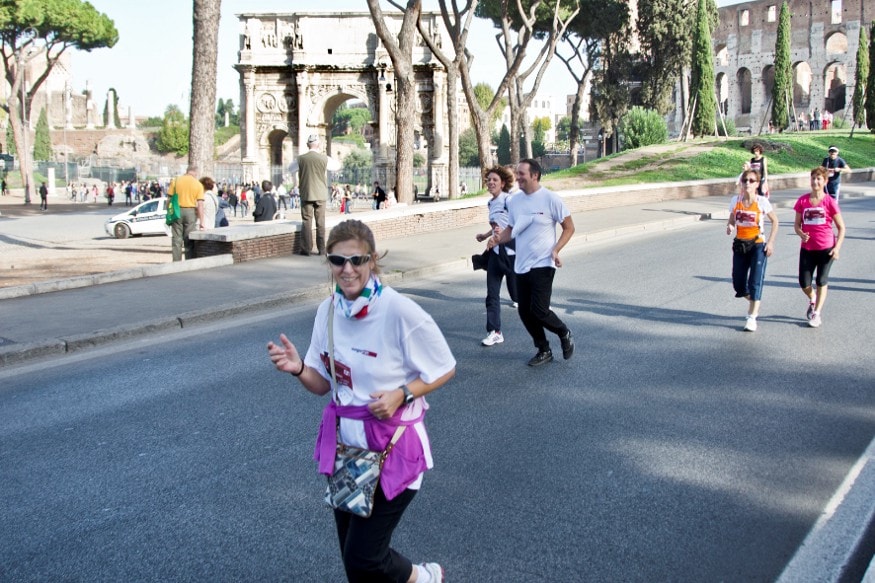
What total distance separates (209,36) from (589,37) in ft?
139

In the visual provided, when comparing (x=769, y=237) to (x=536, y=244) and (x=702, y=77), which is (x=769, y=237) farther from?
(x=702, y=77)

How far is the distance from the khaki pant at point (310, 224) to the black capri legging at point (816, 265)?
814cm

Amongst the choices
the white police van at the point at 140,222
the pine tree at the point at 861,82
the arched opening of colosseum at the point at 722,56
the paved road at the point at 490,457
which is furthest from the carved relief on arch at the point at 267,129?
the arched opening of colosseum at the point at 722,56

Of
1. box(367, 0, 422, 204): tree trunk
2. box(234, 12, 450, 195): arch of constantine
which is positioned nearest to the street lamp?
box(234, 12, 450, 195): arch of constantine

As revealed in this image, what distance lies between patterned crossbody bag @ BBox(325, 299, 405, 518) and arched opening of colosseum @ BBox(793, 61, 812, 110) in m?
82.4

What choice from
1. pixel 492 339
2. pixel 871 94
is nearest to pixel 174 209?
pixel 492 339

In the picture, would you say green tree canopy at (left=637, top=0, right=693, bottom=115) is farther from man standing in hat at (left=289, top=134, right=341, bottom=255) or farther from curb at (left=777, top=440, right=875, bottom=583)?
curb at (left=777, top=440, right=875, bottom=583)

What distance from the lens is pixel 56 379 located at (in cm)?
763

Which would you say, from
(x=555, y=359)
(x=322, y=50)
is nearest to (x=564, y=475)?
A: (x=555, y=359)

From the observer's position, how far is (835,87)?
7894 centimetres

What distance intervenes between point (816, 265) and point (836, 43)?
77.4 metres

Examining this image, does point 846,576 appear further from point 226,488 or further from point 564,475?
point 226,488

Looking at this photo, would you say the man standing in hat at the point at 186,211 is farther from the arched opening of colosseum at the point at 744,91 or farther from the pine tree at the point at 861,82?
the arched opening of colosseum at the point at 744,91

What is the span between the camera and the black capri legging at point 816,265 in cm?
959
